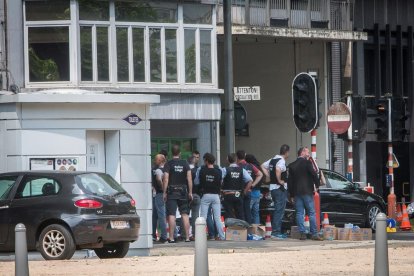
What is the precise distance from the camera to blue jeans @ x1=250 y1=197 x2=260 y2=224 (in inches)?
1192

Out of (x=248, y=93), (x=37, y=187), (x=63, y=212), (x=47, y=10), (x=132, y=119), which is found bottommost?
(x=63, y=212)

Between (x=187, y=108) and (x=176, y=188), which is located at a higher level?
(x=187, y=108)

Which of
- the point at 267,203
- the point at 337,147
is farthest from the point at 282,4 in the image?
the point at 267,203

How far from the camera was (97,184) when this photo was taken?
2245 centimetres

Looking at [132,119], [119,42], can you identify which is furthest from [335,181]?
[132,119]

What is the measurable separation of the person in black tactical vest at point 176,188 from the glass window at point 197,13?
32.5 feet

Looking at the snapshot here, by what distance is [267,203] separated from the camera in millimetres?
32312

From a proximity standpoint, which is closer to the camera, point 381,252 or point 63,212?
point 381,252

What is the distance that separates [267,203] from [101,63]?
6319mm

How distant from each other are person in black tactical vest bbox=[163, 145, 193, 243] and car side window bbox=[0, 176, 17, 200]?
593 centimetres

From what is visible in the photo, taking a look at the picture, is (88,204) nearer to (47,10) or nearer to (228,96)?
(228,96)

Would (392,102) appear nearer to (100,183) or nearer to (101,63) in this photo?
(101,63)

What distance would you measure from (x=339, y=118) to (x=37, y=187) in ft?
41.6

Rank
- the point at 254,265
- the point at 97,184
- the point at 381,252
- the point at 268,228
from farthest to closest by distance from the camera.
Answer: the point at 268,228, the point at 97,184, the point at 254,265, the point at 381,252
